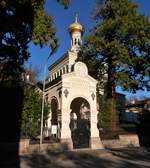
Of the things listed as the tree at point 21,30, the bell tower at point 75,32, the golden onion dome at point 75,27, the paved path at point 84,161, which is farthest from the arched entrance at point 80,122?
the golden onion dome at point 75,27

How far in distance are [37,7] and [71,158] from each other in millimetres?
11477

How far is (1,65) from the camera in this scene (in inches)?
891

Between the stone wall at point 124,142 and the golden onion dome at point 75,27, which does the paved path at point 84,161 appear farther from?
the golden onion dome at point 75,27

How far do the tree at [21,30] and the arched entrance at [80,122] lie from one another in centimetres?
952

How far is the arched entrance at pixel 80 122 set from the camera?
95.2 ft

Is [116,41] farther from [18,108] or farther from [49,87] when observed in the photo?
[18,108]

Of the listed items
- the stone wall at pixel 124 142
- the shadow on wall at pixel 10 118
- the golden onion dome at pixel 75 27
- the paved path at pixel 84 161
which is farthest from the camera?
the golden onion dome at pixel 75 27

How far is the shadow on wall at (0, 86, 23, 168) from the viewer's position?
2261 cm

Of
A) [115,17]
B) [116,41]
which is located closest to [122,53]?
[116,41]

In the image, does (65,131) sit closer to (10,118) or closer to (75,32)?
(10,118)

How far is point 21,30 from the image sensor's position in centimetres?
2162

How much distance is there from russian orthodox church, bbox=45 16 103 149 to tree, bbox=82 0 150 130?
3.80 meters

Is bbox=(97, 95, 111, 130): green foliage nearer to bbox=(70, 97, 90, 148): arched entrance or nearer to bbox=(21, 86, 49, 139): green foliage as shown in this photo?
bbox=(70, 97, 90, 148): arched entrance

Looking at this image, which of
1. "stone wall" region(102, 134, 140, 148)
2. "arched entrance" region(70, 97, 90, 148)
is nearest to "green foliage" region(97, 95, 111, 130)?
"arched entrance" region(70, 97, 90, 148)
